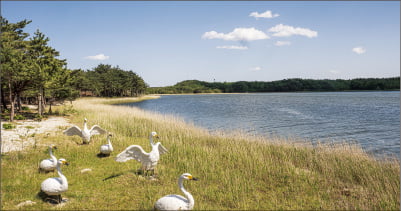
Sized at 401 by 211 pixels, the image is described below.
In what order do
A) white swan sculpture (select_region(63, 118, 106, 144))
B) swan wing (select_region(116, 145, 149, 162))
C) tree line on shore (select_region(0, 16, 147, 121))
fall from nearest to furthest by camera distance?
swan wing (select_region(116, 145, 149, 162)), white swan sculpture (select_region(63, 118, 106, 144)), tree line on shore (select_region(0, 16, 147, 121))

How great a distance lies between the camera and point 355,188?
7852 millimetres

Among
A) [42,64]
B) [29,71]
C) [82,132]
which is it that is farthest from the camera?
[42,64]

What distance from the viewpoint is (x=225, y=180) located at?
7.92 meters

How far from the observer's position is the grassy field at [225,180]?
6.42m

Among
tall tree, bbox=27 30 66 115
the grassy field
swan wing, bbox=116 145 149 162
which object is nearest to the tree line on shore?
tall tree, bbox=27 30 66 115

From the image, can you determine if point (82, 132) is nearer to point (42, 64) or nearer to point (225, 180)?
point (225, 180)

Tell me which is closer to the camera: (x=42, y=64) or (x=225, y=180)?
(x=225, y=180)

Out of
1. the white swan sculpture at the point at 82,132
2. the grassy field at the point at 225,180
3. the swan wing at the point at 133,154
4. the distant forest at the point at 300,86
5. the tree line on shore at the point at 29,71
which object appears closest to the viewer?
the grassy field at the point at 225,180

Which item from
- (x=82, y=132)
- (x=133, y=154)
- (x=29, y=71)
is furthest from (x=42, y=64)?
(x=133, y=154)

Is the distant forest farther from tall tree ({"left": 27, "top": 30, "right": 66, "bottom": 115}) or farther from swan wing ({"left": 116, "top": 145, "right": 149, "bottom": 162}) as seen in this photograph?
swan wing ({"left": 116, "top": 145, "right": 149, "bottom": 162})

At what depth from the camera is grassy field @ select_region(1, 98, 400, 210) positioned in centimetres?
642

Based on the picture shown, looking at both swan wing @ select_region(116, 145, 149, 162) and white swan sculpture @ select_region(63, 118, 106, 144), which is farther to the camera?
white swan sculpture @ select_region(63, 118, 106, 144)

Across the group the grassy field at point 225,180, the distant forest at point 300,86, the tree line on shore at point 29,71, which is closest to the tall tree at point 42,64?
the tree line on shore at point 29,71

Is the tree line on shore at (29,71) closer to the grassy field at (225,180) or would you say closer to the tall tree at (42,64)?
the tall tree at (42,64)
